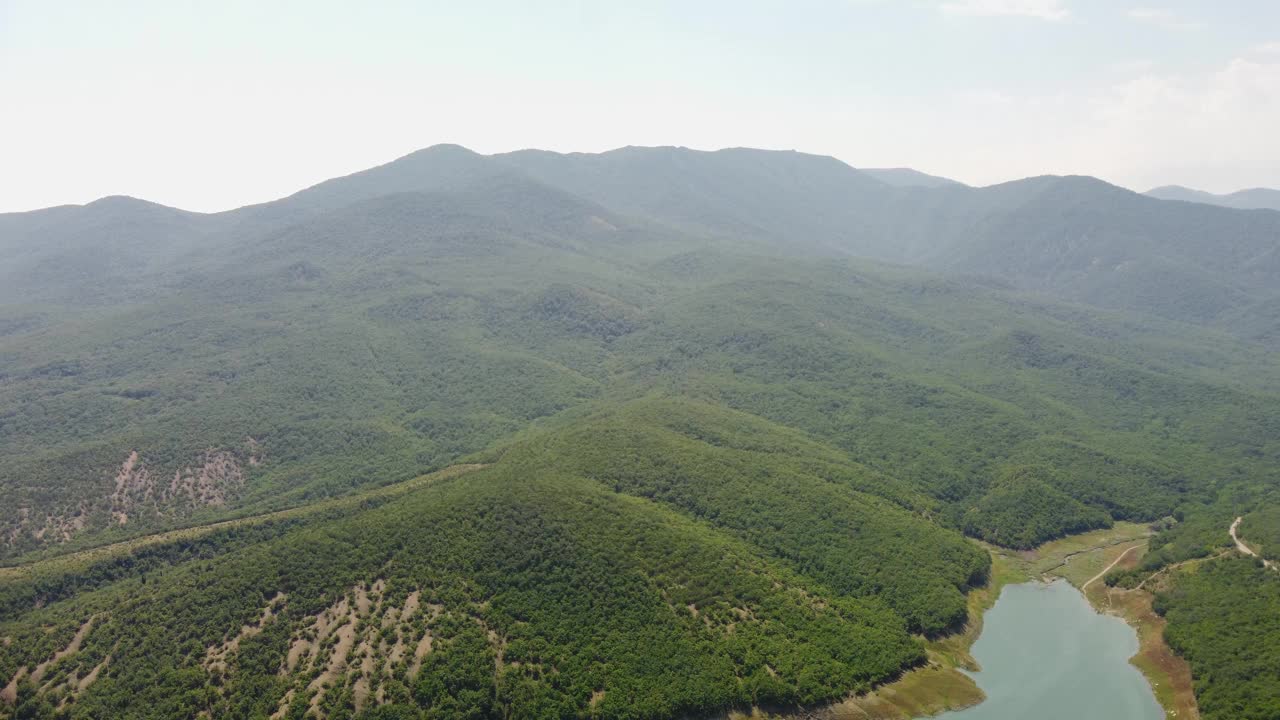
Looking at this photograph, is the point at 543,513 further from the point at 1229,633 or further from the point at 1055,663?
the point at 1229,633

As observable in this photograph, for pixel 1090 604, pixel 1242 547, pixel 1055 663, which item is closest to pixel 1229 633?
pixel 1055 663

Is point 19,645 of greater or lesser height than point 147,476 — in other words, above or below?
above

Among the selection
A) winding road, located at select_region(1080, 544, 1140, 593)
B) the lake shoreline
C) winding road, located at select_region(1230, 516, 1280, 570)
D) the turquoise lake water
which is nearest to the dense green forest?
winding road, located at select_region(1230, 516, 1280, 570)

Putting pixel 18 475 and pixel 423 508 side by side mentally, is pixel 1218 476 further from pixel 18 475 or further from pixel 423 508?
pixel 18 475

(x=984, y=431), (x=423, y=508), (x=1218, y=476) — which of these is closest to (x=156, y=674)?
(x=423, y=508)

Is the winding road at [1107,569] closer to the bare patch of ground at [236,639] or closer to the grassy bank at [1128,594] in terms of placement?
the grassy bank at [1128,594]

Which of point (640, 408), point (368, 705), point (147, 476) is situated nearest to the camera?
point (368, 705)

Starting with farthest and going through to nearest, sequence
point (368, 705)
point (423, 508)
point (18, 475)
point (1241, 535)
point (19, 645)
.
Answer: point (18, 475), point (1241, 535), point (423, 508), point (19, 645), point (368, 705)

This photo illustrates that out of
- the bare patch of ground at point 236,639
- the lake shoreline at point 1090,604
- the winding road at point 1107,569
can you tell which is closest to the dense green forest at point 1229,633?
the lake shoreline at point 1090,604
